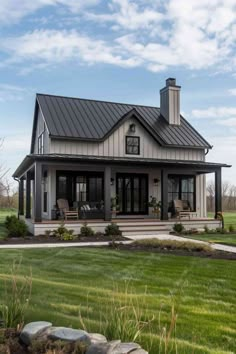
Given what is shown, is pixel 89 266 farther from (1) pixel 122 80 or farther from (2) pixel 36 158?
(1) pixel 122 80

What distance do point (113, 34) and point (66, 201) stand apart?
6.97 m

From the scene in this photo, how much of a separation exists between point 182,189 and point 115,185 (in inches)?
141

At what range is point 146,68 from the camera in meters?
18.5

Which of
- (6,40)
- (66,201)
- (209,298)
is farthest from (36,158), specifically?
(209,298)

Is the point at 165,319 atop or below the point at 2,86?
below

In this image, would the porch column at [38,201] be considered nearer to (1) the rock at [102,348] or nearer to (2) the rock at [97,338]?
(2) the rock at [97,338]

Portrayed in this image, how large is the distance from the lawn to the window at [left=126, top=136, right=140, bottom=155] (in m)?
8.55

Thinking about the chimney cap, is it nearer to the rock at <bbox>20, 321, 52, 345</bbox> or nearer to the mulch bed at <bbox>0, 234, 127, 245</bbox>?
the mulch bed at <bbox>0, 234, 127, 245</bbox>

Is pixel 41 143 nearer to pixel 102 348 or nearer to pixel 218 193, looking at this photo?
pixel 218 193

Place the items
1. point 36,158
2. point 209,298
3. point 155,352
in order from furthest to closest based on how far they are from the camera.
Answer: point 36,158 → point 209,298 → point 155,352

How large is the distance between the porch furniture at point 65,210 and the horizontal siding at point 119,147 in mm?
2249

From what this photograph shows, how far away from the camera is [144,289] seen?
5875 millimetres

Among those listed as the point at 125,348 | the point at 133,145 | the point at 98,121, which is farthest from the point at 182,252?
the point at 98,121

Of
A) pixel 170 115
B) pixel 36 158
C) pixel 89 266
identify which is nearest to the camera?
pixel 89 266
